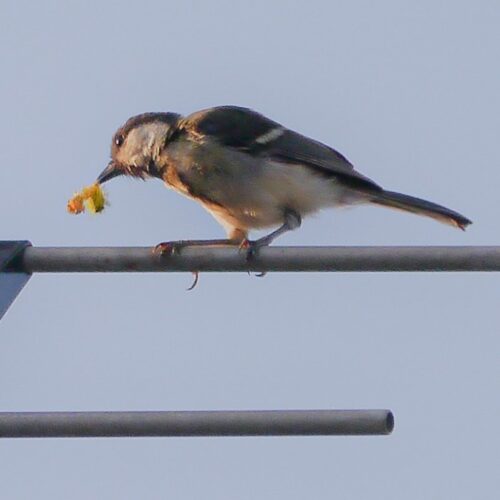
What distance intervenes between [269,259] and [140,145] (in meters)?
3.72

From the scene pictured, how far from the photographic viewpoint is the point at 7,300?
4508mm

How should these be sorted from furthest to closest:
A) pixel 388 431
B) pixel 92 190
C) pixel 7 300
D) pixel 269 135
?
pixel 269 135, pixel 92 190, pixel 7 300, pixel 388 431

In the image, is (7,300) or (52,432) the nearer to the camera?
(52,432)

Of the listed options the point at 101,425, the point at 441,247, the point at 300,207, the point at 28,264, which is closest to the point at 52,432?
the point at 101,425

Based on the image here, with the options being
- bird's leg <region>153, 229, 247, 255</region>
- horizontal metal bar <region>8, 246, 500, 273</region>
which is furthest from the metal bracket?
bird's leg <region>153, 229, 247, 255</region>

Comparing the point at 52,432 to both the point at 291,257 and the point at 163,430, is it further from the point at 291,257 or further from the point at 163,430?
the point at 291,257

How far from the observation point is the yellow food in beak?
22.8ft

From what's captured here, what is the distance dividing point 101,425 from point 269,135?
176 inches

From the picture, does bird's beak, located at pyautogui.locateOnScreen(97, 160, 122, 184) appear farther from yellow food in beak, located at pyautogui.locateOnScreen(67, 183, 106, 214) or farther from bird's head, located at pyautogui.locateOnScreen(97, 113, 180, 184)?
yellow food in beak, located at pyautogui.locateOnScreen(67, 183, 106, 214)

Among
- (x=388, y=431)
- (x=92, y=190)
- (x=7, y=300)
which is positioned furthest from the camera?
(x=92, y=190)

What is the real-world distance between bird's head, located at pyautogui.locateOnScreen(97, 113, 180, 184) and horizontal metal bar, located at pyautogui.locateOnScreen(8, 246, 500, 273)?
332cm

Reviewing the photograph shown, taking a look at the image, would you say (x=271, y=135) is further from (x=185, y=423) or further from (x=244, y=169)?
(x=185, y=423)

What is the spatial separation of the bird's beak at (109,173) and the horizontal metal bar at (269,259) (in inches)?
142

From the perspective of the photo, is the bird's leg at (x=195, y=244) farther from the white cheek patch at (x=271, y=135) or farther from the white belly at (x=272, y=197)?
the white cheek patch at (x=271, y=135)
